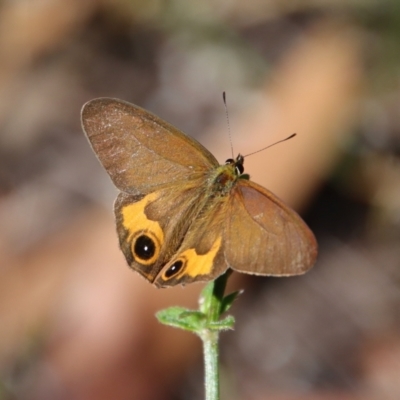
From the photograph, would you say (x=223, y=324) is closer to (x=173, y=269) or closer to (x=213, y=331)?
(x=213, y=331)

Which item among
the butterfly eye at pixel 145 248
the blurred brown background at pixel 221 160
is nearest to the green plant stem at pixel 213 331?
the butterfly eye at pixel 145 248

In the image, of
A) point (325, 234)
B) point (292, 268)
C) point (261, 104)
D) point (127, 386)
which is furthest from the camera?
point (261, 104)

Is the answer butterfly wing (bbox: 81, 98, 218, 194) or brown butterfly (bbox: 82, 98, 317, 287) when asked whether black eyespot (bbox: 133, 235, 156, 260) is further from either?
butterfly wing (bbox: 81, 98, 218, 194)

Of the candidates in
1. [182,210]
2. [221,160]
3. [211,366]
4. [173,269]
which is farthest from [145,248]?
[221,160]

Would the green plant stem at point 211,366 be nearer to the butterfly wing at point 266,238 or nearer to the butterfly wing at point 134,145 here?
the butterfly wing at point 266,238

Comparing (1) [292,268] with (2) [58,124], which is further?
(2) [58,124]

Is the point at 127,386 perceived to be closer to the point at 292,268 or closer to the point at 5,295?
the point at 5,295

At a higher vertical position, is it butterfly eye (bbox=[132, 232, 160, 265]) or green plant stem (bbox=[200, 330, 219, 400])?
butterfly eye (bbox=[132, 232, 160, 265])

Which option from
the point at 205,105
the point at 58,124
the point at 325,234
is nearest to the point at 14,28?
the point at 58,124

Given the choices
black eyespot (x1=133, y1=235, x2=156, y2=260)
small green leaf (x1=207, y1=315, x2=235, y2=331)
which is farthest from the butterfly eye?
small green leaf (x1=207, y1=315, x2=235, y2=331)
